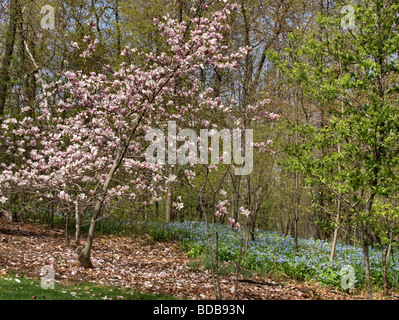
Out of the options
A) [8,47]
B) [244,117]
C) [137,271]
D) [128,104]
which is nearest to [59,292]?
[137,271]

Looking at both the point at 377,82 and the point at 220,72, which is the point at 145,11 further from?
the point at 377,82

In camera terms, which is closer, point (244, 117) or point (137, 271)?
point (244, 117)

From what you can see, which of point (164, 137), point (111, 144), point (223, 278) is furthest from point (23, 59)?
point (223, 278)

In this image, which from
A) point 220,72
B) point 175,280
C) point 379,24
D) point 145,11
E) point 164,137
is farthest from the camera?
point 145,11

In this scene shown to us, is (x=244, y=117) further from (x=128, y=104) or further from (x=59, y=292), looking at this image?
(x=59, y=292)

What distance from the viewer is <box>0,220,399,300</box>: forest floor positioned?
5848mm

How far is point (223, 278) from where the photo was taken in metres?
6.91

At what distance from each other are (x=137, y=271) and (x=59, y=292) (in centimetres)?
220

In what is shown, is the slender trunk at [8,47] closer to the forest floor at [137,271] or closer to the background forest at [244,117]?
the background forest at [244,117]

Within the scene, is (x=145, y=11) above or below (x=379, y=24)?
above

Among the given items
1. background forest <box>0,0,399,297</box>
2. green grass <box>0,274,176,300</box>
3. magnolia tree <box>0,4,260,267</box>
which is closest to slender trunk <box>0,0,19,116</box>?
background forest <box>0,0,399,297</box>

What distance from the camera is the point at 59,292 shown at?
4.80m
